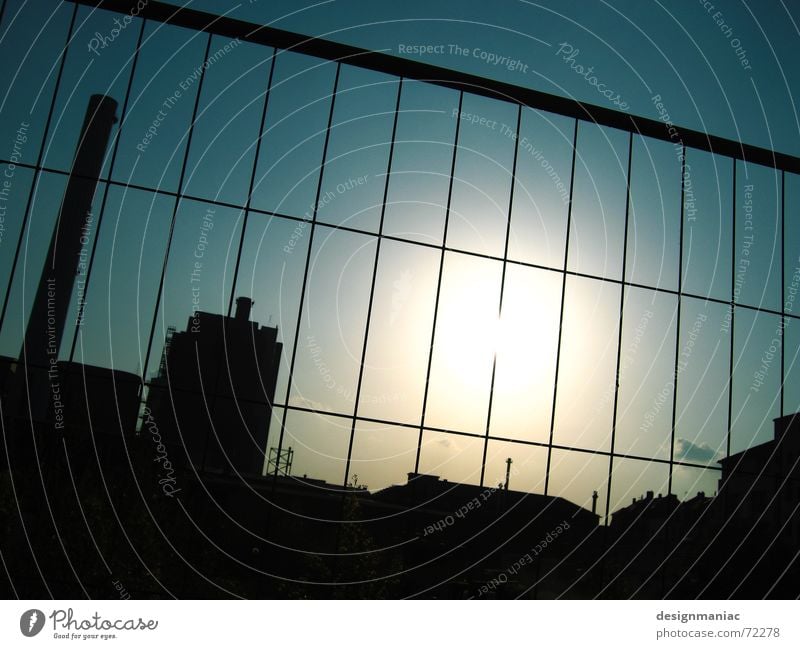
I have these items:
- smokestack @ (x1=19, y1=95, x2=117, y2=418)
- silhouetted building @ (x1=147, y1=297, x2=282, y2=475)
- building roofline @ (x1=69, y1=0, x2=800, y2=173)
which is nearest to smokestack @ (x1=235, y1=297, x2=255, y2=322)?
silhouetted building @ (x1=147, y1=297, x2=282, y2=475)

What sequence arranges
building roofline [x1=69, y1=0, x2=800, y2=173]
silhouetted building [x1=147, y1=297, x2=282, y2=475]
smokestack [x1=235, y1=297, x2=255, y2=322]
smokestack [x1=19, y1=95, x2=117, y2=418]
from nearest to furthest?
building roofline [x1=69, y1=0, x2=800, y2=173] < smokestack [x1=19, y1=95, x2=117, y2=418] < silhouetted building [x1=147, y1=297, x2=282, y2=475] < smokestack [x1=235, y1=297, x2=255, y2=322]

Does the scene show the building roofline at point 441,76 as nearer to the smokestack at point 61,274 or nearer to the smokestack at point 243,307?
the smokestack at point 61,274

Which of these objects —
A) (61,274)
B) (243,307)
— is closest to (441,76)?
(61,274)

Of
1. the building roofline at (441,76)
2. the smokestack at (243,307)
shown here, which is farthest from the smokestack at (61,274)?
the building roofline at (441,76)

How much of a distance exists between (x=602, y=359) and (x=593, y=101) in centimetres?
634

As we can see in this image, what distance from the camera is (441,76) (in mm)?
15164

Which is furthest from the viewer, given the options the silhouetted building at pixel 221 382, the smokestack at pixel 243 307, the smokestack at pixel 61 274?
the smokestack at pixel 243 307

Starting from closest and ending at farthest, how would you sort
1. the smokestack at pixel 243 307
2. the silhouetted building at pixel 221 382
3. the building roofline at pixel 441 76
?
the building roofline at pixel 441 76
the silhouetted building at pixel 221 382
the smokestack at pixel 243 307

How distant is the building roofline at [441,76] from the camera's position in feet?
47.0

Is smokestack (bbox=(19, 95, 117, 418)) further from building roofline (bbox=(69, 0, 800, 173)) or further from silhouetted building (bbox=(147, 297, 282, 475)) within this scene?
building roofline (bbox=(69, 0, 800, 173))

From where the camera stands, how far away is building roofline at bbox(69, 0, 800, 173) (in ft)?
47.0

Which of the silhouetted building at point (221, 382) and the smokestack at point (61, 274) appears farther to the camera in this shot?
the silhouetted building at point (221, 382)

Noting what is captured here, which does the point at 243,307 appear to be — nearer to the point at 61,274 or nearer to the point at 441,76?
the point at 61,274
